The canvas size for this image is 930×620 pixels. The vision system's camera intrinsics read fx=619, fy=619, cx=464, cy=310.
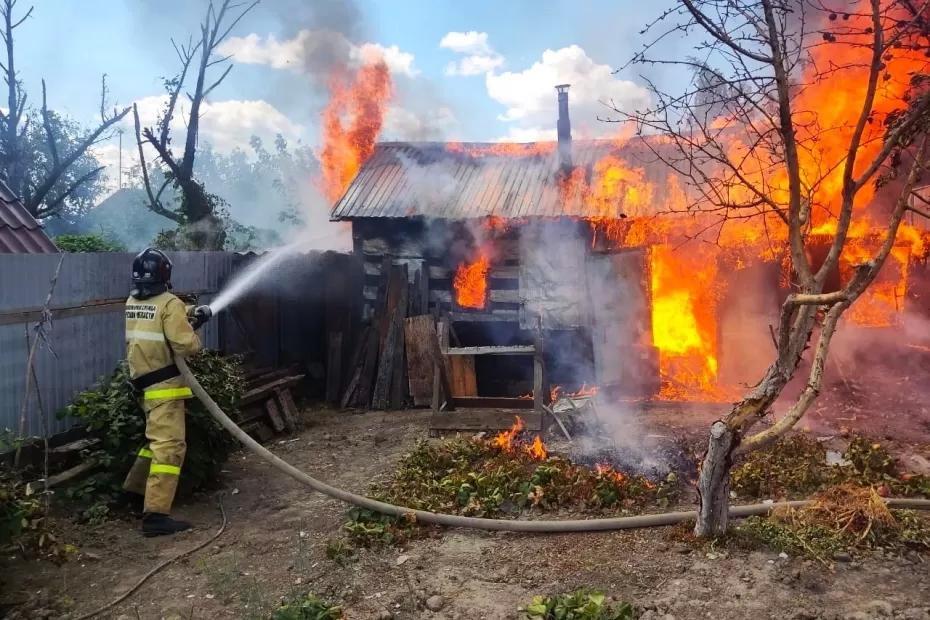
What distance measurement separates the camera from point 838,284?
1033 centimetres

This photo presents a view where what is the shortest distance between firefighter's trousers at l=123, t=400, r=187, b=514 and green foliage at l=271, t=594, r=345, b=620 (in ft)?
6.91

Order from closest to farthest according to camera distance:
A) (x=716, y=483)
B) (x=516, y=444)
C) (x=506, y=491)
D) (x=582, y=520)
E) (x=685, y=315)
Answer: (x=716, y=483) < (x=582, y=520) < (x=506, y=491) < (x=516, y=444) < (x=685, y=315)

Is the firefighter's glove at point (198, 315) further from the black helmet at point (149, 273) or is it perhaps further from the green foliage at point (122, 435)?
the green foliage at point (122, 435)

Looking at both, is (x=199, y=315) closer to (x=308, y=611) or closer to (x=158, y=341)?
(x=158, y=341)

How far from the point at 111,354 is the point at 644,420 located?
6.97 metres

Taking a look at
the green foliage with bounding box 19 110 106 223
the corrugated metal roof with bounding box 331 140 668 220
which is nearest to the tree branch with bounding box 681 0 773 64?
the corrugated metal roof with bounding box 331 140 668 220

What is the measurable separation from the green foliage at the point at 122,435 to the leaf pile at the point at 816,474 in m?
5.05

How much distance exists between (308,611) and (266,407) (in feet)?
17.3

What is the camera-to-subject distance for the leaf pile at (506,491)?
5426 millimetres

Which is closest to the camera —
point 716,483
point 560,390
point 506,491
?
point 716,483

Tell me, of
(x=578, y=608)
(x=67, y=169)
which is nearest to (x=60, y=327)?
(x=578, y=608)

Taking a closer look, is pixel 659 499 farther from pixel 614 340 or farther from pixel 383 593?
pixel 614 340

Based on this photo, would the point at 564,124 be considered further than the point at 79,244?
No

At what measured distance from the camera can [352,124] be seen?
14.2 m
